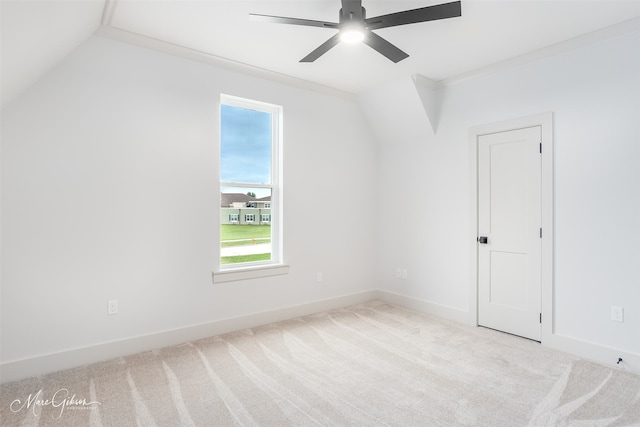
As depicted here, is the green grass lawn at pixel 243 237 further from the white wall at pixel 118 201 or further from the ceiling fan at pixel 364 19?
the ceiling fan at pixel 364 19

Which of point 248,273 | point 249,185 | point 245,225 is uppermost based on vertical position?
point 249,185

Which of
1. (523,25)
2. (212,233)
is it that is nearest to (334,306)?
(212,233)

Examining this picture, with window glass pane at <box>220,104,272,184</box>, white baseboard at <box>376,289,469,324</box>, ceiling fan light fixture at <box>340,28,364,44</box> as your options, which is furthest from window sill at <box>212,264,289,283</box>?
ceiling fan light fixture at <box>340,28,364,44</box>

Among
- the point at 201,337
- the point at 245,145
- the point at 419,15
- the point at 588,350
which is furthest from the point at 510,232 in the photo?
the point at 201,337

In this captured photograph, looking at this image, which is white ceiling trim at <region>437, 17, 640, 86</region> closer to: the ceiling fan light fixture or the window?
the ceiling fan light fixture

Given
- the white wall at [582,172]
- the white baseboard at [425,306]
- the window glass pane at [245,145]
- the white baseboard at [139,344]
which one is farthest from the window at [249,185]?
the white wall at [582,172]

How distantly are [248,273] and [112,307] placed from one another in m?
1.23

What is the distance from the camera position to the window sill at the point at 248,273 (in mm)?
3400

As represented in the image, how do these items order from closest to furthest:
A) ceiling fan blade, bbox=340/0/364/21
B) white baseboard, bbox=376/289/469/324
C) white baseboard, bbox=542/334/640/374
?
ceiling fan blade, bbox=340/0/364/21 < white baseboard, bbox=542/334/640/374 < white baseboard, bbox=376/289/469/324

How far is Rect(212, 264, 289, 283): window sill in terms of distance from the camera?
340cm

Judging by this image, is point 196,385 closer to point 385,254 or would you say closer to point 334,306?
point 334,306

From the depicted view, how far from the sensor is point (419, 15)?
6.83 feet

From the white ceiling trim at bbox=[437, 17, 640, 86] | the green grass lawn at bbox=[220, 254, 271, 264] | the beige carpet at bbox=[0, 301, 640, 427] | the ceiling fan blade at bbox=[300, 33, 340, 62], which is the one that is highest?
the white ceiling trim at bbox=[437, 17, 640, 86]

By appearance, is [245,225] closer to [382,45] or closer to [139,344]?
[139,344]
